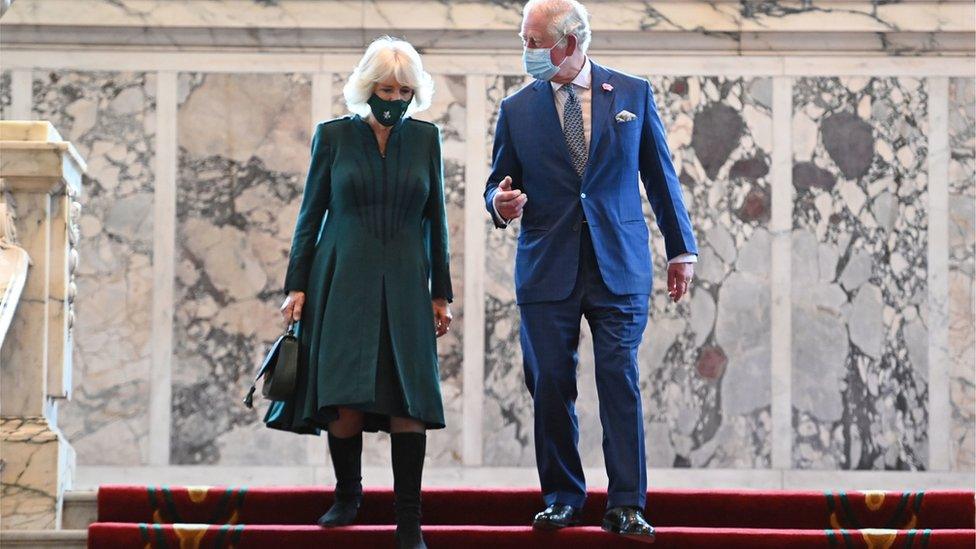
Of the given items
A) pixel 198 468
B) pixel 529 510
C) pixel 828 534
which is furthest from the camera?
pixel 198 468

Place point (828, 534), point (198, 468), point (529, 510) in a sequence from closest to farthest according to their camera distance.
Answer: point (828, 534) < point (529, 510) < point (198, 468)

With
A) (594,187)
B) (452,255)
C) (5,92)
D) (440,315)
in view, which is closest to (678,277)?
(594,187)

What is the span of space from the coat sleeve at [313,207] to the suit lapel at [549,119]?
2.36 feet

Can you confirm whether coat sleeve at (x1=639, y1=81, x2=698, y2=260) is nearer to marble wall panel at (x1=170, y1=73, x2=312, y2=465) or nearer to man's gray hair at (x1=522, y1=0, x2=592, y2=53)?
man's gray hair at (x1=522, y1=0, x2=592, y2=53)

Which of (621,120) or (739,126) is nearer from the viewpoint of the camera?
(621,120)

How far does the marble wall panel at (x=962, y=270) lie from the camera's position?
318 inches

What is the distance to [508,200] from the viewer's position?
5039mm

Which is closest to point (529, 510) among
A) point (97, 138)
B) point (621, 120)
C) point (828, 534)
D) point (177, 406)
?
point (828, 534)

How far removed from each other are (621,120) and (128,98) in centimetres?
386

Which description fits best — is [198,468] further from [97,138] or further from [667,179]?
[667,179]

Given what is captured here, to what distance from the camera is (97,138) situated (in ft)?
27.2

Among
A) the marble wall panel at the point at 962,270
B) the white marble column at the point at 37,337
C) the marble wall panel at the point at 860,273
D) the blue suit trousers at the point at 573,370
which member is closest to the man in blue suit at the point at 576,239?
the blue suit trousers at the point at 573,370

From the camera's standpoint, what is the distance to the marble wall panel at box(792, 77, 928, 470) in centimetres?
808

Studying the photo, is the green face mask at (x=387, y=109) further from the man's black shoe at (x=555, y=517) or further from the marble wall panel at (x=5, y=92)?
the marble wall panel at (x=5, y=92)
